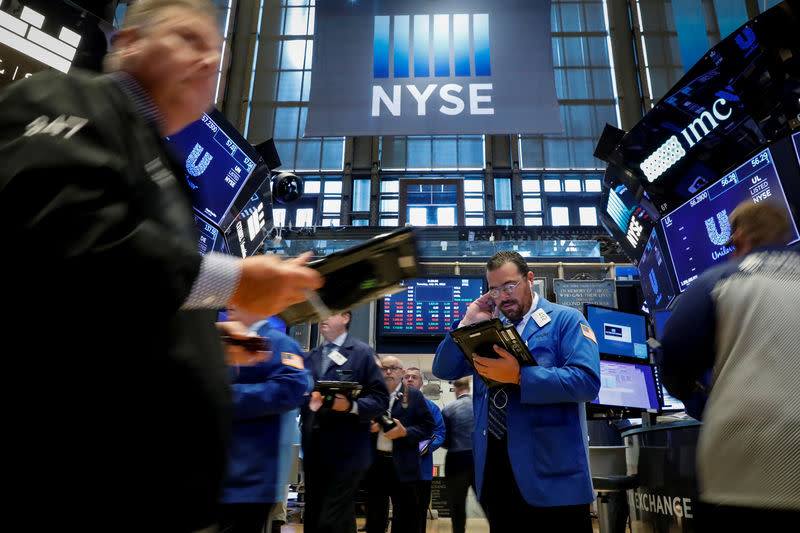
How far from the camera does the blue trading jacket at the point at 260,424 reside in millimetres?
2820

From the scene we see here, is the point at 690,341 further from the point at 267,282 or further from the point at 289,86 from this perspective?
the point at 289,86

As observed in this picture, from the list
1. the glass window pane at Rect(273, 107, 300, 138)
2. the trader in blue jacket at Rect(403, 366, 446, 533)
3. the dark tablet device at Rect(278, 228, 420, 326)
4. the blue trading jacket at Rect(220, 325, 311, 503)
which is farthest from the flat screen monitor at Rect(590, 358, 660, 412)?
the glass window pane at Rect(273, 107, 300, 138)

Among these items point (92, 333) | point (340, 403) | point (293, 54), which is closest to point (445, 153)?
point (293, 54)

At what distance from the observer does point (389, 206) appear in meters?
20.1

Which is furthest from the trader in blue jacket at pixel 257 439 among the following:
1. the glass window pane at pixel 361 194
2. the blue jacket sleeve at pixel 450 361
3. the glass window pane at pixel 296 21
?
the glass window pane at pixel 296 21

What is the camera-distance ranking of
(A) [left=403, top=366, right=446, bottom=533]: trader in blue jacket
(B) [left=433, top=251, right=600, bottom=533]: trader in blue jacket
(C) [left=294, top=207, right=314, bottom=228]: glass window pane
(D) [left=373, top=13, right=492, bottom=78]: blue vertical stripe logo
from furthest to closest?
(C) [left=294, top=207, right=314, bottom=228]: glass window pane → (D) [left=373, top=13, right=492, bottom=78]: blue vertical stripe logo → (A) [left=403, top=366, right=446, bottom=533]: trader in blue jacket → (B) [left=433, top=251, right=600, bottom=533]: trader in blue jacket

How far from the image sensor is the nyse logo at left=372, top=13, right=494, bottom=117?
30.7 feet

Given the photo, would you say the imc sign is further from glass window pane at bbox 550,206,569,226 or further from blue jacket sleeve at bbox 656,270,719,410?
glass window pane at bbox 550,206,569,226

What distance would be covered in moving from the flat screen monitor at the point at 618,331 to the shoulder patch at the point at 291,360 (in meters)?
3.19

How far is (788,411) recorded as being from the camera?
4.80 ft

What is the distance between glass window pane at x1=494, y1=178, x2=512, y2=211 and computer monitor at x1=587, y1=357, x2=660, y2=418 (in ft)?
48.8

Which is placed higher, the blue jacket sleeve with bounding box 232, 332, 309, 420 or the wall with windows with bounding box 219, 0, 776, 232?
the wall with windows with bounding box 219, 0, 776, 232

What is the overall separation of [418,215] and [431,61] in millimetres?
9340

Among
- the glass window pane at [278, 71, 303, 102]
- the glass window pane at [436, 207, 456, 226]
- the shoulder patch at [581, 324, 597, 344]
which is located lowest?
the shoulder patch at [581, 324, 597, 344]
